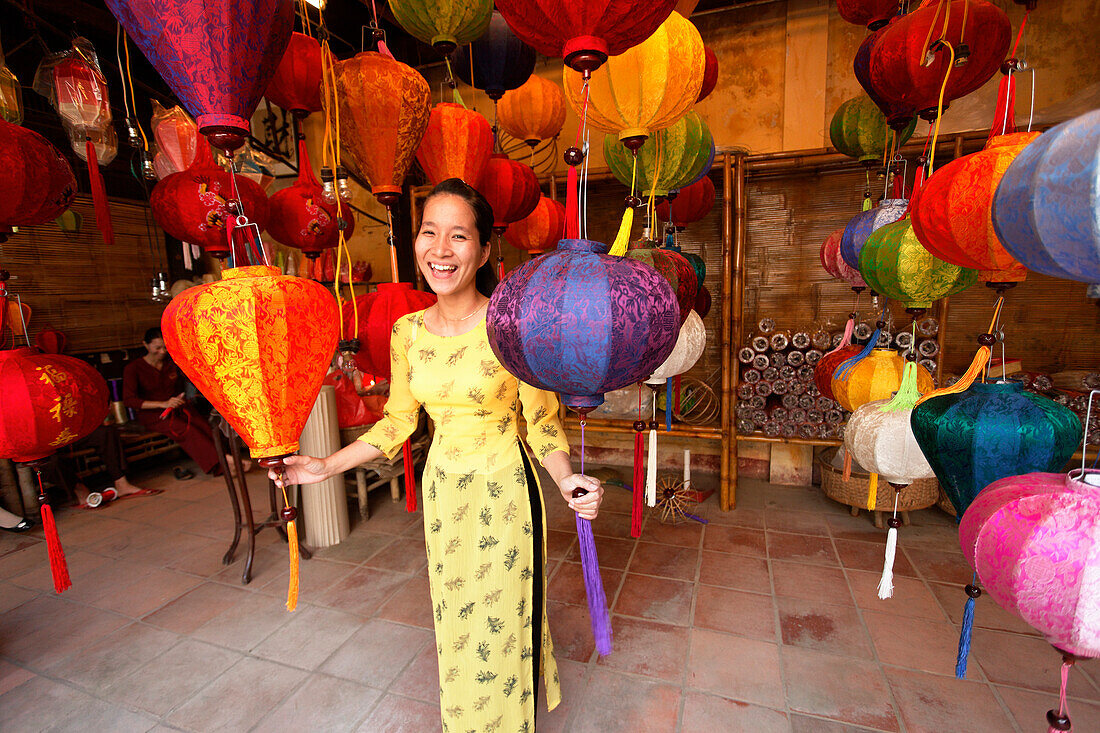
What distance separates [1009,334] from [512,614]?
12.5ft

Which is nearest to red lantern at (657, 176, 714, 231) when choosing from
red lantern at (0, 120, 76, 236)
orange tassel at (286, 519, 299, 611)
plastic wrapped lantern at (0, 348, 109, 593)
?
orange tassel at (286, 519, 299, 611)

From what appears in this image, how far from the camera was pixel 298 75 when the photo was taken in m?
1.50

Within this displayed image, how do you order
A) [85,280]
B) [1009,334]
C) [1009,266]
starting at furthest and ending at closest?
[85,280] → [1009,334] → [1009,266]

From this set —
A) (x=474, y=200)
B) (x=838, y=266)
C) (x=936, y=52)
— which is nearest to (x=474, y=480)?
(x=474, y=200)

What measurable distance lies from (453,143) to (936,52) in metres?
1.30

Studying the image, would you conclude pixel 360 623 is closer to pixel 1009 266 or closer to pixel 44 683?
pixel 44 683

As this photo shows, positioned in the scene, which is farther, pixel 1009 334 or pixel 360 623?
pixel 1009 334

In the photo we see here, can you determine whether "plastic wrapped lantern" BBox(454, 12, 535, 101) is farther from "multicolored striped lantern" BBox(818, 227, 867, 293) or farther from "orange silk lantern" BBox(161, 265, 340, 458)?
"multicolored striped lantern" BBox(818, 227, 867, 293)

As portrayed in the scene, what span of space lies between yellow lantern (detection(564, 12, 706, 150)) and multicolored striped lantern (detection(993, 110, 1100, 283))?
0.71 metres

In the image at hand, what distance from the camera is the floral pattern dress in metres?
1.23

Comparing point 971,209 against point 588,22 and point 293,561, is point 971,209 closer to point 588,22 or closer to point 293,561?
point 588,22

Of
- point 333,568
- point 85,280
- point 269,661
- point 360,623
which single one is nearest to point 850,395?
point 360,623

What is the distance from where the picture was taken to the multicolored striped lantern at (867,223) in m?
1.50

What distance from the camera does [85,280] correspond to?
4.11m
